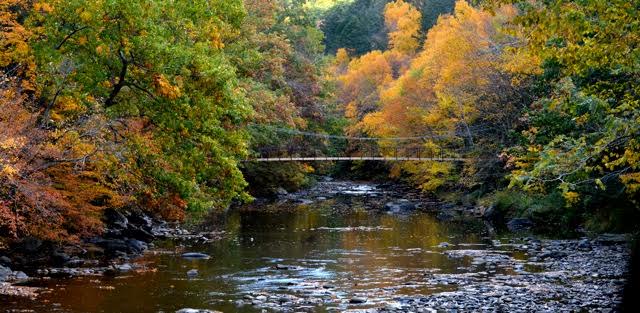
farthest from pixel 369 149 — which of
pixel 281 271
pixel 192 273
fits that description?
pixel 192 273

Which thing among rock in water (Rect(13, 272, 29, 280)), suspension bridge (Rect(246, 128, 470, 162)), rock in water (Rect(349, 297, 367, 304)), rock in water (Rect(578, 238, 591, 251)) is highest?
suspension bridge (Rect(246, 128, 470, 162))

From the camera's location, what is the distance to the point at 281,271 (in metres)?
17.0

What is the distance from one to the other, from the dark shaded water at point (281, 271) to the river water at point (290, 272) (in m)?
0.02

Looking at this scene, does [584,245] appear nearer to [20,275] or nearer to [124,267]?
[124,267]

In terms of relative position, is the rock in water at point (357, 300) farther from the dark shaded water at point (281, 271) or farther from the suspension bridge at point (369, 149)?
the suspension bridge at point (369, 149)

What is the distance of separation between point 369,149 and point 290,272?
1505 inches

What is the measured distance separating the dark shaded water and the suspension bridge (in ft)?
34.3

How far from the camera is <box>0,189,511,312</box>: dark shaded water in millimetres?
13336

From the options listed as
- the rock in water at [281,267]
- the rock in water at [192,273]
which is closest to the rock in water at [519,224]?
the rock in water at [281,267]

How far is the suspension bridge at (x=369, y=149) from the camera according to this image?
3922 centimetres

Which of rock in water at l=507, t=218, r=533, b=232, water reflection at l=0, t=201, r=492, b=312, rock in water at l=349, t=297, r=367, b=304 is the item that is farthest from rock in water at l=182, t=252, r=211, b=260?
rock in water at l=507, t=218, r=533, b=232

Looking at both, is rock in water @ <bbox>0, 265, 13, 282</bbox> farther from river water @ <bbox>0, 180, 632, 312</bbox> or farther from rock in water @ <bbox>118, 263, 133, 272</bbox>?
rock in water @ <bbox>118, 263, 133, 272</bbox>

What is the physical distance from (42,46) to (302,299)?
8065 millimetres

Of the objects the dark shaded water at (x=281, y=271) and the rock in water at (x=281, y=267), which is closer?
the dark shaded water at (x=281, y=271)
